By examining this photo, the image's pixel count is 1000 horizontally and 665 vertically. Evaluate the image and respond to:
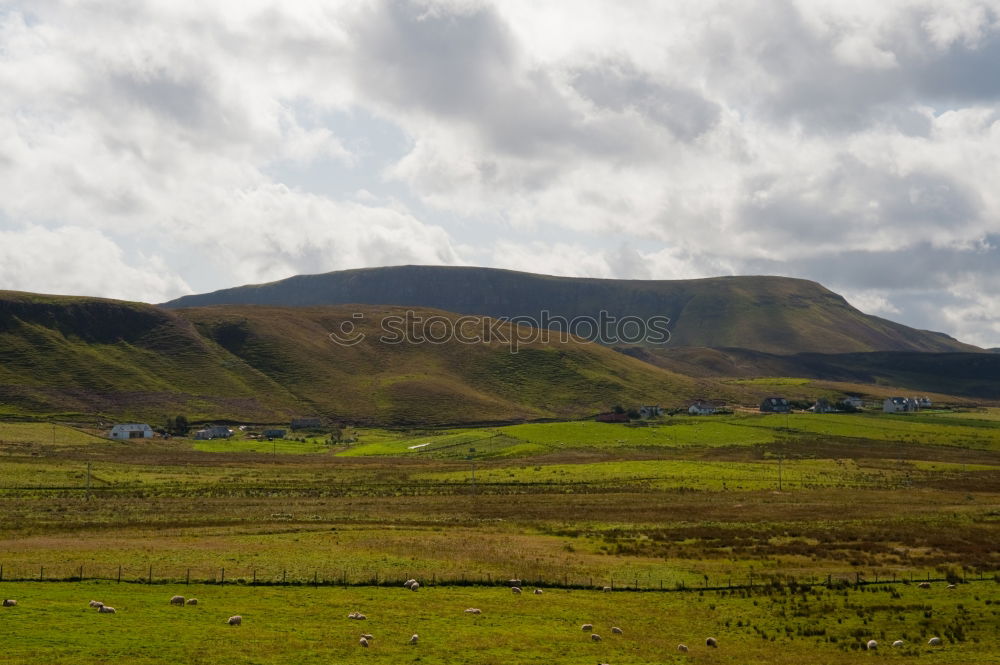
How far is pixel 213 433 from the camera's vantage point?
18338 cm

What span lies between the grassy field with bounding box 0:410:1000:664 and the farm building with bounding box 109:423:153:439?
43.2 meters

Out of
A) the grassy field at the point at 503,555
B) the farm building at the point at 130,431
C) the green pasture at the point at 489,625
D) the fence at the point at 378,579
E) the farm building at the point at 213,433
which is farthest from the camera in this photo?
the farm building at the point at 213,433

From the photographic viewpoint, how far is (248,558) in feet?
173

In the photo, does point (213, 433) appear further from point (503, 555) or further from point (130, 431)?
point (503, 555)

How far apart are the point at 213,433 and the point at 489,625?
524 ft

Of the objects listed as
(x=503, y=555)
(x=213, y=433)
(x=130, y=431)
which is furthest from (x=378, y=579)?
(x=130, y=431)

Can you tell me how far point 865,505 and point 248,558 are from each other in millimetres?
64631

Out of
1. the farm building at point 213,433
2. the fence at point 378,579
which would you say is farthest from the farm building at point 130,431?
the fence at point 378,579

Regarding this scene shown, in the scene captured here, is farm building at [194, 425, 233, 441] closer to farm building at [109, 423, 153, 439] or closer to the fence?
farm building at [109, 423, 153, 439]

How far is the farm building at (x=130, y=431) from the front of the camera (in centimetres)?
17535

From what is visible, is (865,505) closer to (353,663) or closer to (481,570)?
(481,570)

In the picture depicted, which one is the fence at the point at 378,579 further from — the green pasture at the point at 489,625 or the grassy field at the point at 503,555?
the green pasture at the point at 489,625

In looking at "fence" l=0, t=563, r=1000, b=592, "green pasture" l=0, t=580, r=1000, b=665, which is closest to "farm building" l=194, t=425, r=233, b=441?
"fence" l=0, t=563, r=1000, b=592

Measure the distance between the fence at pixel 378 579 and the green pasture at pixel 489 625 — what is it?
3.94 ft
